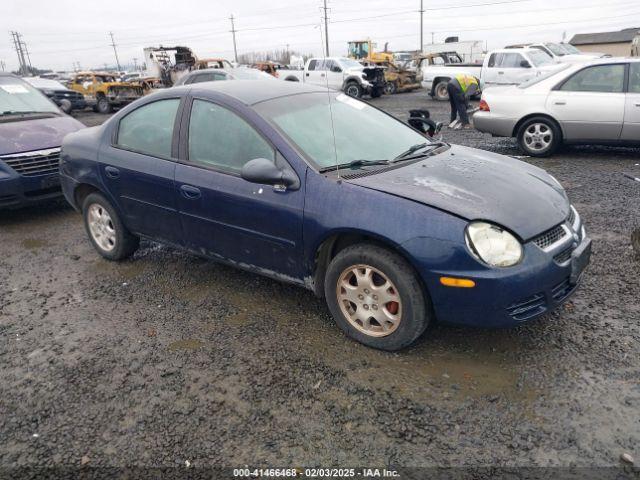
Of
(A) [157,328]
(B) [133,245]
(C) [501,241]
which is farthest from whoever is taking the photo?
(B) [133,245]

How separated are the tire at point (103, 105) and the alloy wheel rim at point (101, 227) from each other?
17.3 meters

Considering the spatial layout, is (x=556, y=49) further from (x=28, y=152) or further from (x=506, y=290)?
(x=506, y=290)

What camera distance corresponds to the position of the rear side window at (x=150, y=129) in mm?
3766

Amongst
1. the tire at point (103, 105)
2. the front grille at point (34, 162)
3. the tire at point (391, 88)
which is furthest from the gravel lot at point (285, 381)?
the tire at point (391, 88)

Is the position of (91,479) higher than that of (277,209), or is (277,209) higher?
(277,209)

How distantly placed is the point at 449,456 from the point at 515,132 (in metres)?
6.92

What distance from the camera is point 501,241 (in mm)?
2631

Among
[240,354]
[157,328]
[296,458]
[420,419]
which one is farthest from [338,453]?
[157,328]

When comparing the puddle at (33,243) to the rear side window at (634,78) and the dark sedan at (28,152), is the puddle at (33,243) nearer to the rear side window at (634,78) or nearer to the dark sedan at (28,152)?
the dark sedan at (28,152)

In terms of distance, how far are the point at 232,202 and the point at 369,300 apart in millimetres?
1144

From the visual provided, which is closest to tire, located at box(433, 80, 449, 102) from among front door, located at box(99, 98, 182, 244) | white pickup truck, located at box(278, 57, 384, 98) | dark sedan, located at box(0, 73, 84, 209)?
white pickup truck, located at box(278, 57, 384, 98)

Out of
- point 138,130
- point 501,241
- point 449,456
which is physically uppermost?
point 138,130

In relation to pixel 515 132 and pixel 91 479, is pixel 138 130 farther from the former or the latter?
pixel 515 132

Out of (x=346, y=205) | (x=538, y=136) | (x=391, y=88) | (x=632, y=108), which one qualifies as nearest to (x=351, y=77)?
(x=391, y=88)
